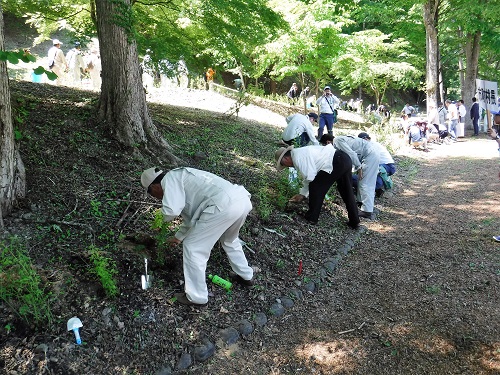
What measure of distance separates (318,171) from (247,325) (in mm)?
2829

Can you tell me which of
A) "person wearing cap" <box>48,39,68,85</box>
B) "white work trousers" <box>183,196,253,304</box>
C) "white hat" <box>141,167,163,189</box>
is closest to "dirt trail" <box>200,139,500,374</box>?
"white work trousers" <box>183,196,253,304</box>

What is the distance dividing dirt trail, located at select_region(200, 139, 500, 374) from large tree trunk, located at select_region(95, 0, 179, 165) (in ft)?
10.7

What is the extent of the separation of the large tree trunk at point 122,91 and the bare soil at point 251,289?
0.28 m

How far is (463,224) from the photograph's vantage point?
21.5 feet

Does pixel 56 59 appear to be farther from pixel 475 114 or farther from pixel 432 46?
pixel 475 114

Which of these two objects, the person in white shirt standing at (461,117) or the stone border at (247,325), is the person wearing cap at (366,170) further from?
the person in white shirt standing at (461,117)

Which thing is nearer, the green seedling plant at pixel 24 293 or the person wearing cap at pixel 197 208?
the green seedling plant at pixel 24 293

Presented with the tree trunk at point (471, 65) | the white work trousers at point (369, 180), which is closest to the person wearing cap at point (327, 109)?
the white work trousers at point (369, 180)

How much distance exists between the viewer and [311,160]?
18.4 ft

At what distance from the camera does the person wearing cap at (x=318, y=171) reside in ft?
18.2

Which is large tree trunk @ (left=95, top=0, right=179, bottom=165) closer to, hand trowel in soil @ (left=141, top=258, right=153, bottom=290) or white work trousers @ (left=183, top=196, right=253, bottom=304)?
hand trowel in soil @ (left=141, top=258, right=153, bottom=290)

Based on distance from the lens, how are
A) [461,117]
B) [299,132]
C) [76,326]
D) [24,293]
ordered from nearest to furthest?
[76,326] < [24,293] < [299,132] < [461,117]

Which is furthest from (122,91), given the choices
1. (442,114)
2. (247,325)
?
(442,114)

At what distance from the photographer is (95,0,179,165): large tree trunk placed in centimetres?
570
